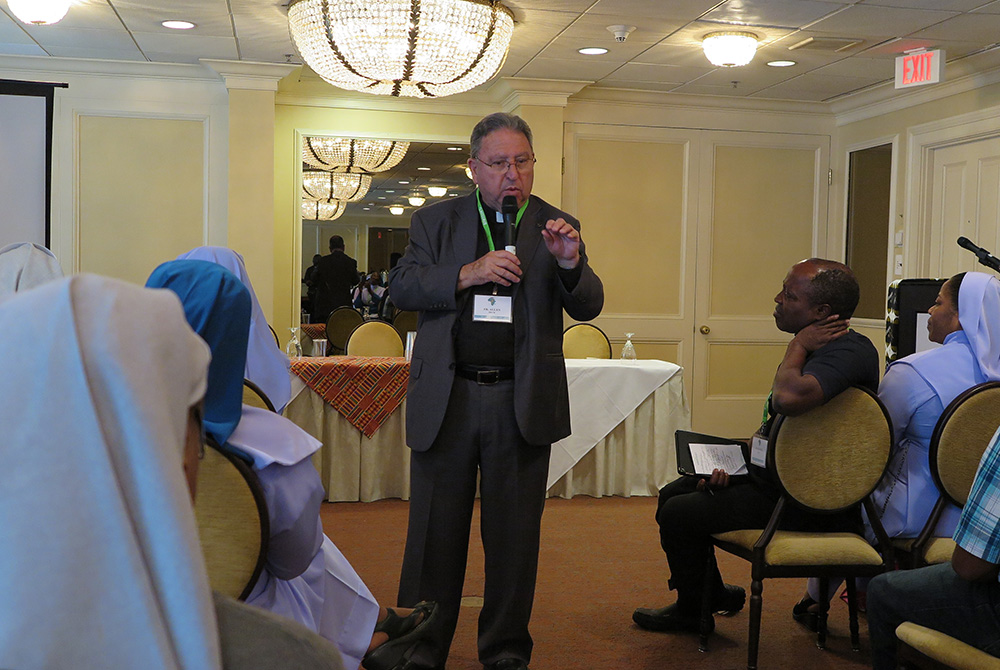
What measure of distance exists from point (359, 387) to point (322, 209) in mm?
2715

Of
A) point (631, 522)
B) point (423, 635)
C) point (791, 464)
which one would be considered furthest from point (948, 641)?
point (631, 522)

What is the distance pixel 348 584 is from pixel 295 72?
207 inches

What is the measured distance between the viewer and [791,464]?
2.53m

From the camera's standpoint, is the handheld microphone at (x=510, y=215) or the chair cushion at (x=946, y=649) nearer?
the chair cushion at (x=946, y=649)

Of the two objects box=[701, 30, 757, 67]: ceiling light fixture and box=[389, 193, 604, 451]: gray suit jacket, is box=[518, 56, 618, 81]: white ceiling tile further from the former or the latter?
box=[389, 193, 604, 451]: gray suit jacket

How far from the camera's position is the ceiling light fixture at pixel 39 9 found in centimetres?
436

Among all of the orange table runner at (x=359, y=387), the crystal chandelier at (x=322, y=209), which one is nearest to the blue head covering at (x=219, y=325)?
the orange table runner at (x=359, y=387)

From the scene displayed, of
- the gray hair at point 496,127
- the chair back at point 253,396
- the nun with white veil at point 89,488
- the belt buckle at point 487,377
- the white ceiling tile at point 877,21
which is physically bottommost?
the chair back at point 253,396

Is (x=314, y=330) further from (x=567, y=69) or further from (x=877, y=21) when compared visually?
(x=877, y=21)

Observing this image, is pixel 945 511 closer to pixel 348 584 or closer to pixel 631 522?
pixel 348 584

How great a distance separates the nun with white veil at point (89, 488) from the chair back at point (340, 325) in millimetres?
6158

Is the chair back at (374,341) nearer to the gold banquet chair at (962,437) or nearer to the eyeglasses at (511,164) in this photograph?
the eyeglasses at (511,164)

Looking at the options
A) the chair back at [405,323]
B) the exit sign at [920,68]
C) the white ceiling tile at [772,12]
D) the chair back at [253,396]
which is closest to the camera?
the chair back at [253,396]

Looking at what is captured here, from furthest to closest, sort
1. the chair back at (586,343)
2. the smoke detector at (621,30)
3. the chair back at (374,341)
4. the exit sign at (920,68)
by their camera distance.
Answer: the chair back at (586,343), the chair back at (374,341), the exit sign at (920,68), the smoke detector at (621,30)
